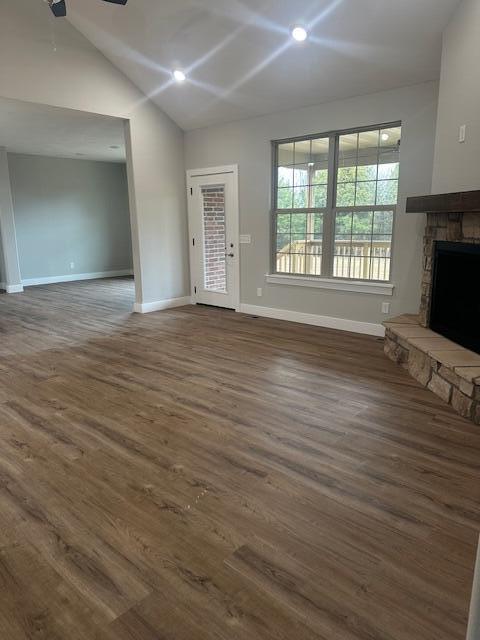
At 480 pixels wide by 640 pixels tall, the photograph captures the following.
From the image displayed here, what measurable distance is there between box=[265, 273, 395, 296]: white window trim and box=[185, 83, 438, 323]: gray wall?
0.07m

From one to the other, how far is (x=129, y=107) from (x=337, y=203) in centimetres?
313

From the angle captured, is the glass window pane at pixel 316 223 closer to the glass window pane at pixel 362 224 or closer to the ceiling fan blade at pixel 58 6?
the glass window pane at pixel 362 224

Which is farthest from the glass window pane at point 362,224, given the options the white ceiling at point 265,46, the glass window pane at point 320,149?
the white ceiling at point 265,46

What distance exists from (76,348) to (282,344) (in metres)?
2.31

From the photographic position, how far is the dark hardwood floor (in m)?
1.52

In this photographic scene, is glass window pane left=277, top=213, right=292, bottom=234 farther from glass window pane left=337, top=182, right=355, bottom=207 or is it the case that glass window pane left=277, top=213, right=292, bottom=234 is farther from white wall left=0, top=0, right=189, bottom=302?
white wall left=0, top=0, right=189, bottom=302

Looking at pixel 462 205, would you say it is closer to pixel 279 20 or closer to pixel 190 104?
pixel 279 20

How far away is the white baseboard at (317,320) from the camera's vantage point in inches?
201

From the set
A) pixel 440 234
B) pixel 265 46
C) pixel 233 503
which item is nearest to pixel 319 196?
pixel 265 46

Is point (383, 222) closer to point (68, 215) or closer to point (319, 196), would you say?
point (319, 196)

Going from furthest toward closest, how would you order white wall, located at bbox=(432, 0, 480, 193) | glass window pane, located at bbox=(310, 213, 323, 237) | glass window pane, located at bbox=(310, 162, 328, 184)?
glass window pane, located at bbox=(310, 213, 323, 237)
glass window pane, located at bbox=(310, 162, 328, 184)
white wall, located at bbox=(432, 0, 480, 193)

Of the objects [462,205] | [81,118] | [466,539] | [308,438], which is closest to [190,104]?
[81,118]

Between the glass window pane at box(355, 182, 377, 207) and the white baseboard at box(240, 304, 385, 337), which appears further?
the white baseboard at box(240, 304, 385, 337)

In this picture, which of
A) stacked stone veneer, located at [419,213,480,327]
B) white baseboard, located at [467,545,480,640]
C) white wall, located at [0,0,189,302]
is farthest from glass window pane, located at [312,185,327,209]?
white baseboard, located at [467,545,480,640]
